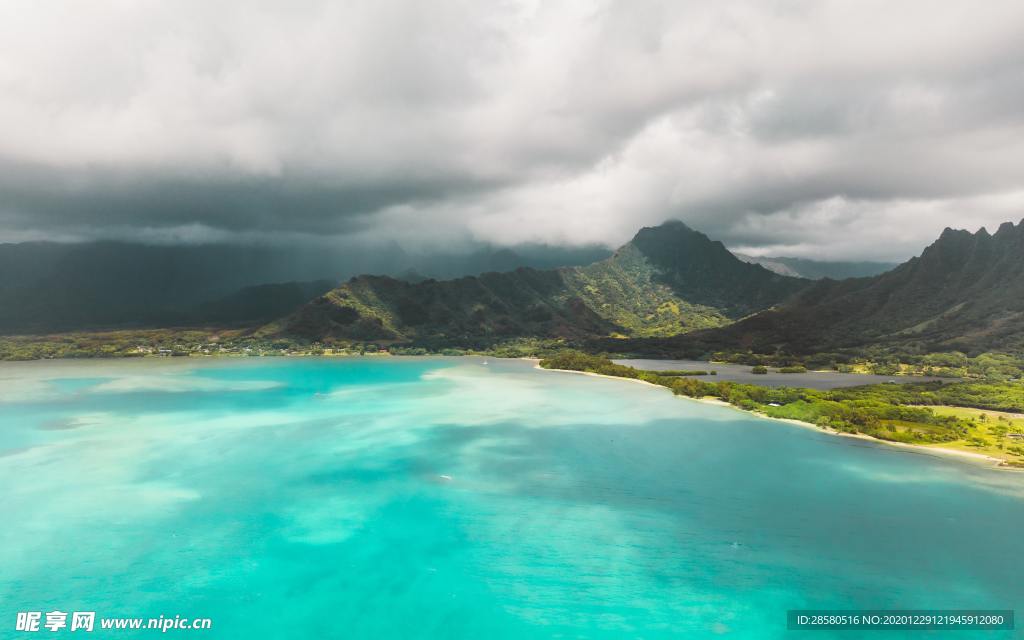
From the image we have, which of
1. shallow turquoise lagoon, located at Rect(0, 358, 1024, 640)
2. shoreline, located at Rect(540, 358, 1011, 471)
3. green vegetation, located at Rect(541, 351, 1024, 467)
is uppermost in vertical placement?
green vegetation, located at Rect(541, 351, 1024, 467)

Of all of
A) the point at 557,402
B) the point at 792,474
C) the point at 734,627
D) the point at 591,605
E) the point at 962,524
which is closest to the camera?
the point at 734,627

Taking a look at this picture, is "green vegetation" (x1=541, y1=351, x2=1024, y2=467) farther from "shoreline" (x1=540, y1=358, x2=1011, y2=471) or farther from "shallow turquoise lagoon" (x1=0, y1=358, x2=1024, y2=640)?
"shallow turquoise lagoon" (x1=0, y1=358, x2=1024, y2=640)

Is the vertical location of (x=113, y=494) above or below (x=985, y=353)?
below

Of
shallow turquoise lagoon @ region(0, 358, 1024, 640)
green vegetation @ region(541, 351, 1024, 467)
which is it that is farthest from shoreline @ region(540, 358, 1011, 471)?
shallow turquoise lagoon @ region(0, 358, 1024, 640)

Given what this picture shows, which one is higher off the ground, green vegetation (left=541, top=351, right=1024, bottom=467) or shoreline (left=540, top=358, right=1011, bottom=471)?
green vegetation (left=541, top=351, right=1024, bottom=467)

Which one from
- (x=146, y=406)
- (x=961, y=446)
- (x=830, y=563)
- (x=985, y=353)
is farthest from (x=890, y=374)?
(x=146, y=406)

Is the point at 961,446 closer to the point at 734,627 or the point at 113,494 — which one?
the point at 734,627

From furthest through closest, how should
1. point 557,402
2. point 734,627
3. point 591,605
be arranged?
point 557,402, point 591,605, point 734,627

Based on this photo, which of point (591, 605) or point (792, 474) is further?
point (792, 474)
